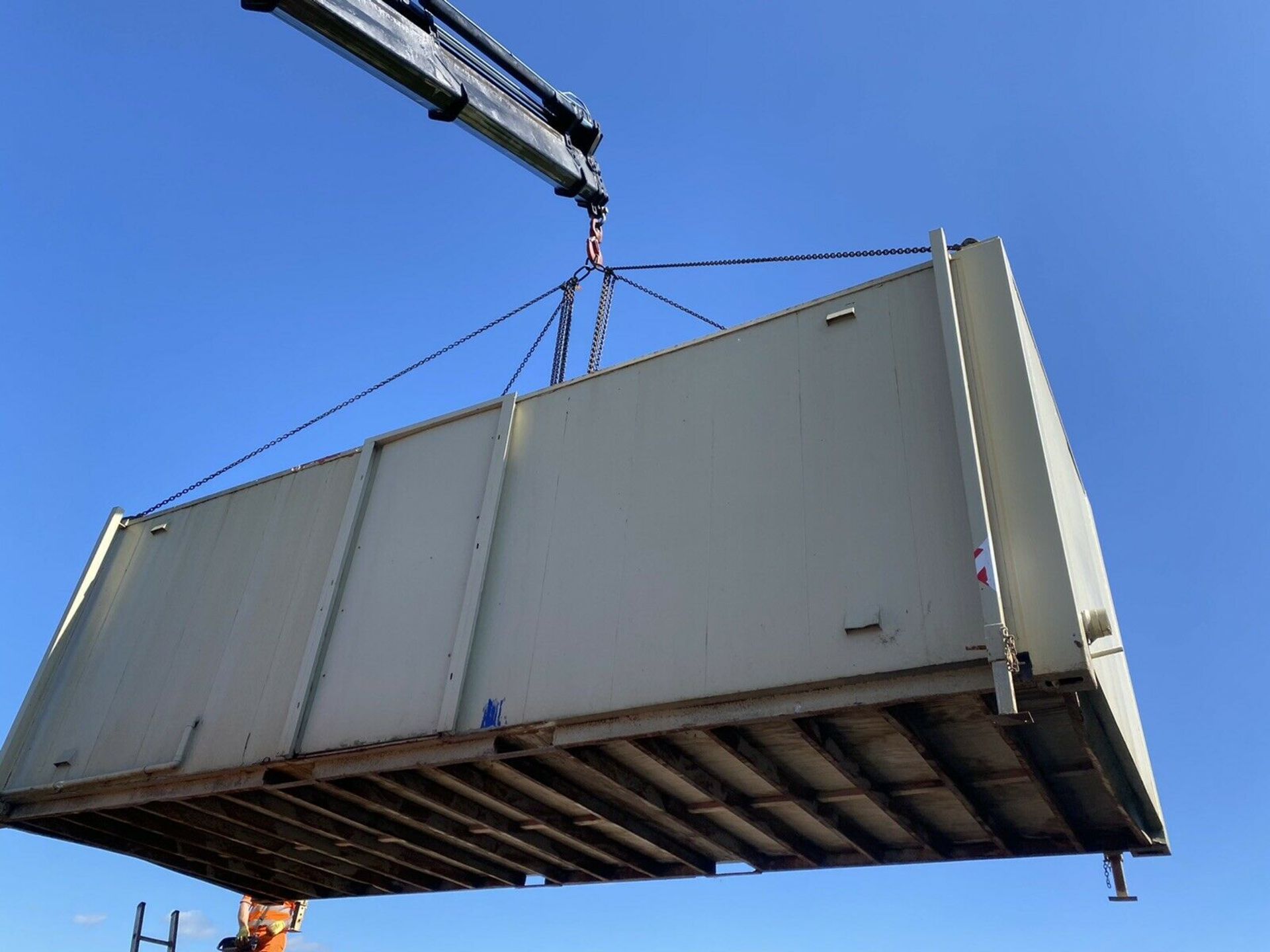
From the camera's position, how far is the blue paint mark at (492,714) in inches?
262

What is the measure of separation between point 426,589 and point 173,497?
454cm

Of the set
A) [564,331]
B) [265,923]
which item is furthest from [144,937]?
[564,331]

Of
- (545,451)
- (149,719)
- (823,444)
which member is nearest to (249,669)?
(149,719)

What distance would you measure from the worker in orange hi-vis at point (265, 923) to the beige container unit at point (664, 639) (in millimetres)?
2176

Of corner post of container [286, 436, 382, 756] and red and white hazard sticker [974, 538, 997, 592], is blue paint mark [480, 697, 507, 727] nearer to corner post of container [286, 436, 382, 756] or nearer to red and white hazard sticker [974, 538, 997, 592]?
corner post of container [286, 436, 382, 756]

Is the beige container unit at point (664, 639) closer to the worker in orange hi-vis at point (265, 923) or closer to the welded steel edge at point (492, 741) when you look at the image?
the welded steel edge at point (492, 741)

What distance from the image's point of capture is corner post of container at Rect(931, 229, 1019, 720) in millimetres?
5016

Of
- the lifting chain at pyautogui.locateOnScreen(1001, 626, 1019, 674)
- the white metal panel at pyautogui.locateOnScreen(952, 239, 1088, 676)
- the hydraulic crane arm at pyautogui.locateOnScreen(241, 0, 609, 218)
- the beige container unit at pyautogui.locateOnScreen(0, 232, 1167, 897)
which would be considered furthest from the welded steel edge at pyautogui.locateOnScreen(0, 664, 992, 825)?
the hydraulic crane arm at pyautogui.locateOnScreen(241, 0, 609, 218)

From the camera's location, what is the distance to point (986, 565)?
5.23m

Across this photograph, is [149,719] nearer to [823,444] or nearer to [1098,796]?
[823,444]

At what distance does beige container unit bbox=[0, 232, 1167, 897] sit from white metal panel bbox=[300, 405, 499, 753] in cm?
3

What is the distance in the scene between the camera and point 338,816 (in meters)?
8.51

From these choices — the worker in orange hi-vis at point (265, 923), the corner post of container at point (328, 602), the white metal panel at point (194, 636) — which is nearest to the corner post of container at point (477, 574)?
the corner post of container at point (328, 602)

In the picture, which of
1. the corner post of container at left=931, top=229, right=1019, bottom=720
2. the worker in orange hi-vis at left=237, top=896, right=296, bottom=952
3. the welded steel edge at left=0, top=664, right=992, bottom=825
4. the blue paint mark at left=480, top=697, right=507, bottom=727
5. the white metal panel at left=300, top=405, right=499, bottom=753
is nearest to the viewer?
the corner post of container at left=931, top=229, right=1019, bottom=720
